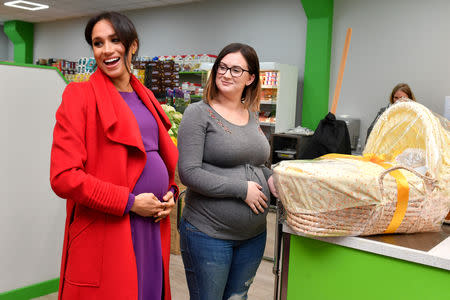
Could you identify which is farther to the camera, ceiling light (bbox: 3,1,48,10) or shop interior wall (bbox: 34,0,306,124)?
ceiling light (bbox: 3,1,48,10)

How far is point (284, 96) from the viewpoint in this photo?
21.0 feet

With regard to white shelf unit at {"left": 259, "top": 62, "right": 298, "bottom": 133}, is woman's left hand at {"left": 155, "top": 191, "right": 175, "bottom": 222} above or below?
below

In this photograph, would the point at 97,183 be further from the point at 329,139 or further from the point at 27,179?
the point at 329,139

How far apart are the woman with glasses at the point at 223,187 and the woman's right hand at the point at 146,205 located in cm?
18

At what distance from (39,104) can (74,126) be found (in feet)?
5.31

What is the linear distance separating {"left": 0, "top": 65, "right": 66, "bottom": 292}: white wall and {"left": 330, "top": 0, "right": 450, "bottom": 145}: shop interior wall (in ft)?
15.6

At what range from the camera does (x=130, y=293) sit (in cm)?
142

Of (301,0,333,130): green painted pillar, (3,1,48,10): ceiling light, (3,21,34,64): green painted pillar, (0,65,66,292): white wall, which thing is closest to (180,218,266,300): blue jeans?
(0,65,66,292): white wall

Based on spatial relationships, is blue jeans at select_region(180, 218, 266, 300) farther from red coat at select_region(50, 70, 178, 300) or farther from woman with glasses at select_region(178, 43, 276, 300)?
red coat at select_region(50, 70, 178, 300)

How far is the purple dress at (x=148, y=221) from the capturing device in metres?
1.47

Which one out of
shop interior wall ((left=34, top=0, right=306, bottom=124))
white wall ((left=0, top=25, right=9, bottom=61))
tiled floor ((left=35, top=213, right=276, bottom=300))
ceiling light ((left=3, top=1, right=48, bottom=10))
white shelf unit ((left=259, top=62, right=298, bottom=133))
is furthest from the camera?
white wall ((left=0, top=25, right=9, bottom=61))

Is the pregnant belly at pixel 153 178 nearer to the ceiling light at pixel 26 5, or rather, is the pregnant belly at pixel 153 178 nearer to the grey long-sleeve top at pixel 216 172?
the grey long-sleeve top at pixel 216 172

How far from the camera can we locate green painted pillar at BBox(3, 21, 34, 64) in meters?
11.9

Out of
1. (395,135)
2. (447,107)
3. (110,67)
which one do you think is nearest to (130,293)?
(110,67)
